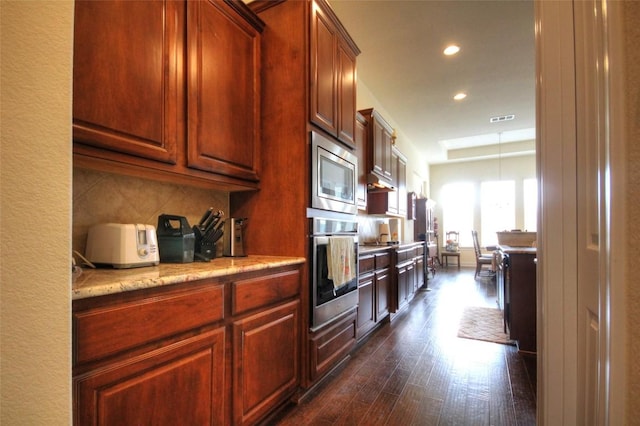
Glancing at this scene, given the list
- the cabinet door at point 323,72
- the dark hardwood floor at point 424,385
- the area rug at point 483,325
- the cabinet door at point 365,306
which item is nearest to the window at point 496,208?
the area rug at point 483,325

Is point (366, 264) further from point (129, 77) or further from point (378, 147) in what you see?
point (129, 77)

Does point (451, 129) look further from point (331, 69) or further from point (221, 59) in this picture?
point (221, 59)

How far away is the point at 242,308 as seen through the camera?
4.61 feet

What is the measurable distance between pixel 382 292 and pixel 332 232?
1.40 metres

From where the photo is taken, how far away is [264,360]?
5.01ft

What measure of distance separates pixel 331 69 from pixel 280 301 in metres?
1.66

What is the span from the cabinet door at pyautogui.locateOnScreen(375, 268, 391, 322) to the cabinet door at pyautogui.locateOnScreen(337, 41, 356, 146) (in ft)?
4.73

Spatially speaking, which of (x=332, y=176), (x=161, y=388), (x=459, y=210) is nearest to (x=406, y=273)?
(x=332, y=176)

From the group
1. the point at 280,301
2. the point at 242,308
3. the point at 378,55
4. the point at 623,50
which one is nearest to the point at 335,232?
the point at 280,301

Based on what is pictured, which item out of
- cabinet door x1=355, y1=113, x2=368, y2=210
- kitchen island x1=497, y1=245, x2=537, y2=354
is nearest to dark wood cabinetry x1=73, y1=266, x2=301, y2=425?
cabinet door x1=355, y1=113, x2=368, y2=210

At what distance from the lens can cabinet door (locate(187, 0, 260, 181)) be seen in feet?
5.00

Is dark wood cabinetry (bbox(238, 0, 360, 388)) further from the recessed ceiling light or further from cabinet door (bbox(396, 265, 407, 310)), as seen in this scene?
the recessed ceiling light

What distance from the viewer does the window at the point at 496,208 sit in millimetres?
7723

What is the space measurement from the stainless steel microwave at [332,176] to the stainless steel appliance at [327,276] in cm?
12
